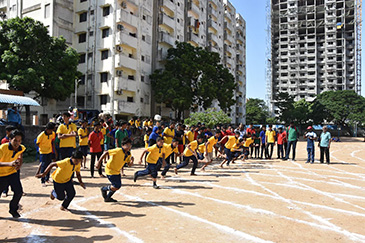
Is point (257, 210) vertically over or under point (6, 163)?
under

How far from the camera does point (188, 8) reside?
137ft

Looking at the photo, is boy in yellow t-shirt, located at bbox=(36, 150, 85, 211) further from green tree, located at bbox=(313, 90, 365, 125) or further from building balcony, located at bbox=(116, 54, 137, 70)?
green tree, located at bbox=(313, 90, 365, 125)

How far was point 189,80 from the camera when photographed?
32906 mm

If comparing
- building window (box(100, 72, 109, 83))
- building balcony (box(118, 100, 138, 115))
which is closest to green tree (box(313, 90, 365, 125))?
building balcony (box(118, 100, 138, 115))

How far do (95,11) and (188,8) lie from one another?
617 inches

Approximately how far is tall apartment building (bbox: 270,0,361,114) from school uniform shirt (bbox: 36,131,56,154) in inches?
3144

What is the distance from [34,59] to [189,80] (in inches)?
631

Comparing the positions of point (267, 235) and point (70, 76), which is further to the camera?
point (70, 76)

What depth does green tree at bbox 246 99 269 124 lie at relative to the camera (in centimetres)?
6706

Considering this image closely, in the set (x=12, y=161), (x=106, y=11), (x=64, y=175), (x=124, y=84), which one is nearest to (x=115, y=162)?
(x=64, y=175)

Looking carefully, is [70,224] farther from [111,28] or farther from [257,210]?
[111,28]

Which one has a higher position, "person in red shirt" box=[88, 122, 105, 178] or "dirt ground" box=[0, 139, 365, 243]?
"person in red shirt" box=[88, 122, 105, 178]

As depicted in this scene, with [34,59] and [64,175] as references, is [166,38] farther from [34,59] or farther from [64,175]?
[64,175]

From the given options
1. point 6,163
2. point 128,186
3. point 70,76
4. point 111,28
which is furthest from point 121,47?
point 6,163
